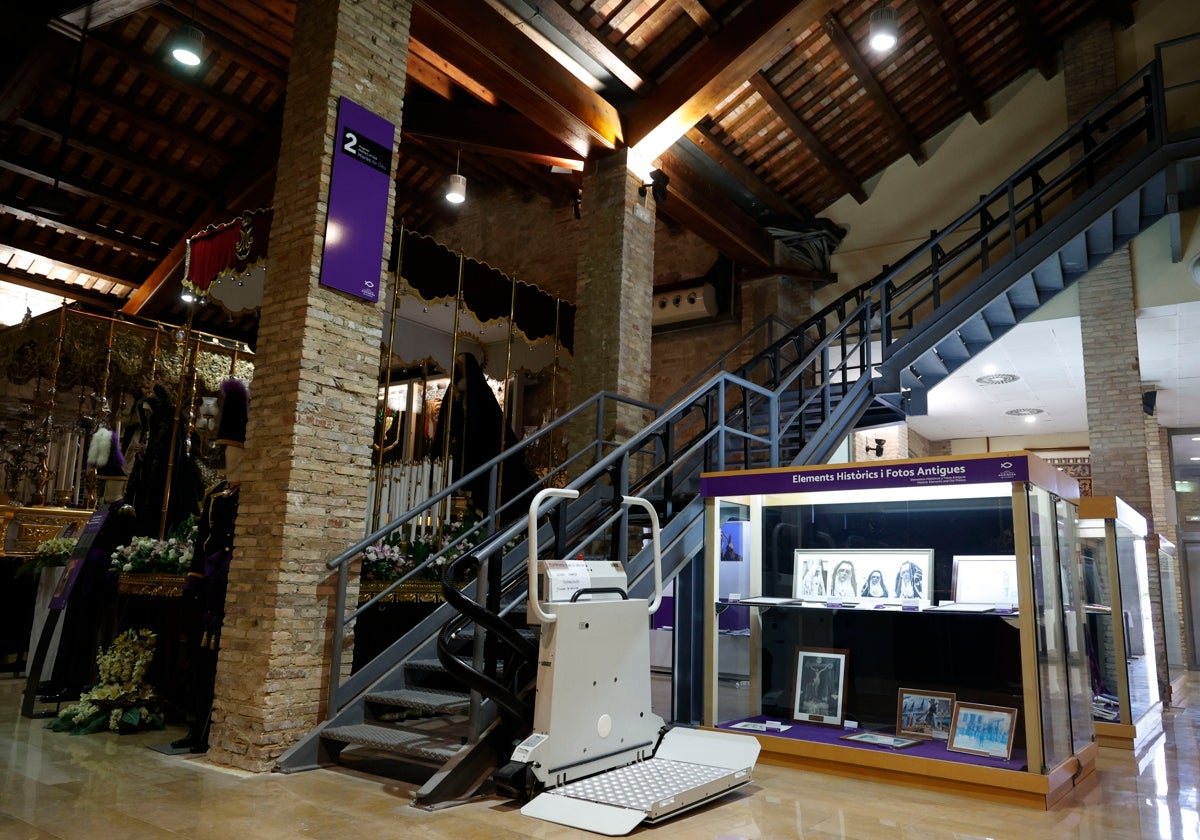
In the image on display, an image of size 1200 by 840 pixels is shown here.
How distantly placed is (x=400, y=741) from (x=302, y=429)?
2.06 m

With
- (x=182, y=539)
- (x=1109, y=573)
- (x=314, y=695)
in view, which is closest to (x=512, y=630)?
(x=314, y=695)

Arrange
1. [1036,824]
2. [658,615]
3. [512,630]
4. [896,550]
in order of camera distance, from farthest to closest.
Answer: [658,615]
[896,550]
[512,630]
[1036,824]

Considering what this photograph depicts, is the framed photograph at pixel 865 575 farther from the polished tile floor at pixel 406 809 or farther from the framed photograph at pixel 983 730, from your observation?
the polished tile floor at pixel 406 809

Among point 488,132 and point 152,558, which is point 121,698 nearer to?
point 152,558

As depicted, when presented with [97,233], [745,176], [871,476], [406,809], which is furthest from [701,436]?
[97,233]

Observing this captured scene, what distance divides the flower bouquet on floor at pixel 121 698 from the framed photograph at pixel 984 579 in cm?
593

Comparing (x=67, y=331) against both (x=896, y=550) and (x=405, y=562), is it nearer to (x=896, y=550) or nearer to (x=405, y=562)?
(x=405, y=562)

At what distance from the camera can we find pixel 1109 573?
273 inches

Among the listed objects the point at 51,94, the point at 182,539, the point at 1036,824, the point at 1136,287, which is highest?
the point at 51,94

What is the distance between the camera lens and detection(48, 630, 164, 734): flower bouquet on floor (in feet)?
19.8

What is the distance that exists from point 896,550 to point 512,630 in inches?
109

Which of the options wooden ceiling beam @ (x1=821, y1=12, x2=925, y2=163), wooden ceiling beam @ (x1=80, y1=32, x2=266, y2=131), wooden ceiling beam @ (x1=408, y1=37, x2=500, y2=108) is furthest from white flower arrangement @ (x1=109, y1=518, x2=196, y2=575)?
wooden ceiling beam @ (x1=821, y1=12, x2=925, y2=163)

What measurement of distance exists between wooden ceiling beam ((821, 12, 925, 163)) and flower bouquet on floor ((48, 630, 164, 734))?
979 cm

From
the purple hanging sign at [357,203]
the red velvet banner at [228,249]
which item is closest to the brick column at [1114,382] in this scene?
the purple hanging sign at [357,203]
